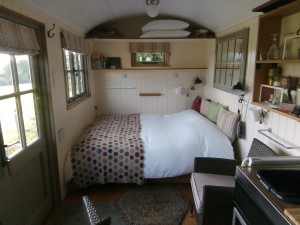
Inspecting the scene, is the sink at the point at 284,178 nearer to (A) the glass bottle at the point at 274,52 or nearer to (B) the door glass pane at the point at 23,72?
(A) the glass bottle at the point at 274,52

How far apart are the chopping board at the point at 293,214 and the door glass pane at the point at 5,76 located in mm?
1840

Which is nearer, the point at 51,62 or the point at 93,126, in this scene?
the point at 51,62

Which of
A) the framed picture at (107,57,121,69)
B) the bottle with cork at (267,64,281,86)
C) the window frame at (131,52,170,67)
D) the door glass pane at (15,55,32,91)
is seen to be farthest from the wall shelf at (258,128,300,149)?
the framed picture at (107,57,121,69)

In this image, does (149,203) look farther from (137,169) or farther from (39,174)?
(39,174)

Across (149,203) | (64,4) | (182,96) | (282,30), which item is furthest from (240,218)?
(182,96)

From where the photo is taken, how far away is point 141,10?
11.8 ft

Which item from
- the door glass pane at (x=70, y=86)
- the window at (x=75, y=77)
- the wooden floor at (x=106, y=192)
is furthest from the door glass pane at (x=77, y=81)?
the wooden floor at (x=106, y=192)

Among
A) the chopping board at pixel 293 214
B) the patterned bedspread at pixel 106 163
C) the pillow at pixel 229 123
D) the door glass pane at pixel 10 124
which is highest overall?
the door glass pane at pixel 10 124

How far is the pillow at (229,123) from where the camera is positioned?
8.87 feet

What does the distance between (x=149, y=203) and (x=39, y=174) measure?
3.90ft

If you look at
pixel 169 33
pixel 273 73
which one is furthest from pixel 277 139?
pixel 169 33

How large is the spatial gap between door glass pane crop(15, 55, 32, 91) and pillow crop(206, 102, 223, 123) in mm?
2444

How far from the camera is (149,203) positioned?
8.03 ft

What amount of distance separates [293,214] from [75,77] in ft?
10.3
